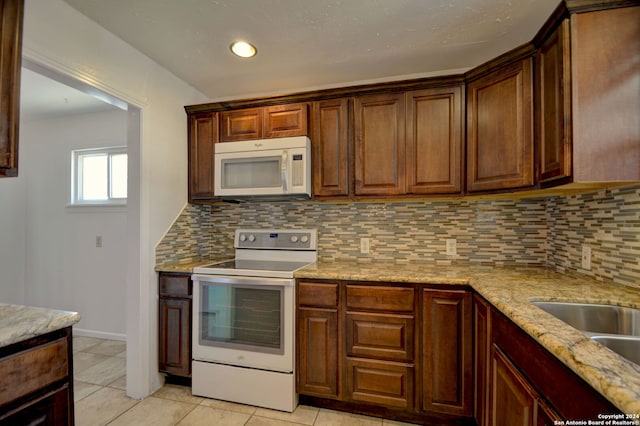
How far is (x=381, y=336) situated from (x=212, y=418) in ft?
3.92

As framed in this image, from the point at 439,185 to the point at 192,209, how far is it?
205 cm

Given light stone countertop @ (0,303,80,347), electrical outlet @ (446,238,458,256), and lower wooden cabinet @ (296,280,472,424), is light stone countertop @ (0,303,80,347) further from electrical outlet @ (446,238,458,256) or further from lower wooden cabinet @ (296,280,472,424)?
electrical outlet @ (446,238,458,256)

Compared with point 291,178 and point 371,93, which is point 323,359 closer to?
point 291,178

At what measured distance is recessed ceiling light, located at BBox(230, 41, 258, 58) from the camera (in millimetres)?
1930

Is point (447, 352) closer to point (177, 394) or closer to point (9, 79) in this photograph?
point (177, 394)

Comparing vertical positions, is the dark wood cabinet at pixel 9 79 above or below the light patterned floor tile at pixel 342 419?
above

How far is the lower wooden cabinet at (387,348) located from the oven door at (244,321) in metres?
0.10

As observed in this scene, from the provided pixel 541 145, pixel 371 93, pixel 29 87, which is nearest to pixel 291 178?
pixel 371 93

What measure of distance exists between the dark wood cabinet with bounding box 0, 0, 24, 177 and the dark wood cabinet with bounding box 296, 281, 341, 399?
152cm

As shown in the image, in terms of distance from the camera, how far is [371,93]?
217 centimetres

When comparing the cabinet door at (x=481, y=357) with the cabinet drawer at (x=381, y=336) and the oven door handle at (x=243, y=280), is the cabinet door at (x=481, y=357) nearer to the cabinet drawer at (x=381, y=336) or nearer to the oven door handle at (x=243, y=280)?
the cabinet drawer at (x=381, y=336)

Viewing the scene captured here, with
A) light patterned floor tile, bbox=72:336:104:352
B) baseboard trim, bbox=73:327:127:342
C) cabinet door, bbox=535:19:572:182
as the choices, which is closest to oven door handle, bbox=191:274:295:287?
cabinet door, bbox=535:19:572:182

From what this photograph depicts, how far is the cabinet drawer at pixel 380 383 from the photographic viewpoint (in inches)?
71.5

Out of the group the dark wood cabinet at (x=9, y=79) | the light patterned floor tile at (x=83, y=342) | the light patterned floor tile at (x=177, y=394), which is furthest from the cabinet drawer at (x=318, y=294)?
the light patterned floor tile at (x=83, y=342)
